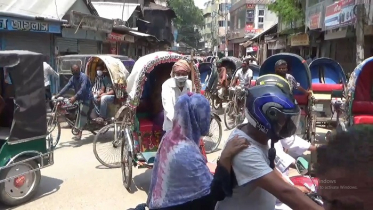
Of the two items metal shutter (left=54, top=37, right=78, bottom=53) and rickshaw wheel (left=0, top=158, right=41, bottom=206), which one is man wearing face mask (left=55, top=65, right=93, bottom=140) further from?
metal shutter (left=54, top=37, right=78, bottom=53)

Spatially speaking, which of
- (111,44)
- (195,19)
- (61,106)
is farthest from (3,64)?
(195,19)

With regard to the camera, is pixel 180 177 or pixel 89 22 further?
pixel 89 22

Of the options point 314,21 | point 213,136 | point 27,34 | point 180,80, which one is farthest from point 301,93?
point 314,21

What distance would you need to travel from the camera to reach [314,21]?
17.3m

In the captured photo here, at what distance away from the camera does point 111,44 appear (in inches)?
842

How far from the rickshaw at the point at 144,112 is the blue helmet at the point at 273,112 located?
3.60 meters

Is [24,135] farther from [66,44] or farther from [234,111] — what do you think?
[66,44]

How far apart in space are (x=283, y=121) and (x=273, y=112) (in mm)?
64

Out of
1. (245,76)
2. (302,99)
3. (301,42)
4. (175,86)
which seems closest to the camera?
(175,86)

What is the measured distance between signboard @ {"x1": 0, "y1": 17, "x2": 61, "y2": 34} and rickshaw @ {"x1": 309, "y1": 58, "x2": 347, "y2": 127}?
8391 mm

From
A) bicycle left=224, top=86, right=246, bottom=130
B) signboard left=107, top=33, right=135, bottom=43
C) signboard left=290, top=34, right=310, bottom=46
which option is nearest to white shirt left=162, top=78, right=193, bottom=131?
bicycle left=224, top=86, right=246, bottom=130

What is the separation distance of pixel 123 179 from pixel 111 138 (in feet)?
4.76

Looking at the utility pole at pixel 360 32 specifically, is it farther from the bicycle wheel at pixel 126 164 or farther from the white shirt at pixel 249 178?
the white shirt at pixel 249 178

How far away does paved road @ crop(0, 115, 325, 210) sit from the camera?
498 centimetres
